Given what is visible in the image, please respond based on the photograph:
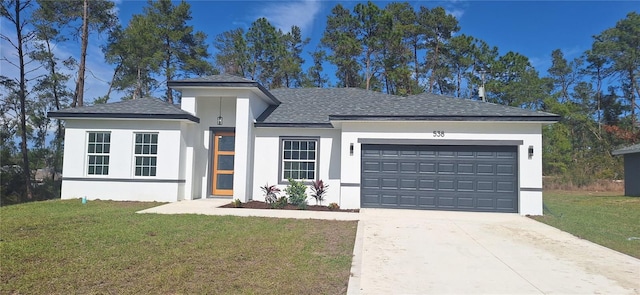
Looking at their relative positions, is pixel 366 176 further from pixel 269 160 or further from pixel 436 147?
pixel 269 160

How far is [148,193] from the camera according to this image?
12523 mm

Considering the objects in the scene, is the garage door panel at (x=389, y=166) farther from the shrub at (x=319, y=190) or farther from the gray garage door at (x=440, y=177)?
the shrub at (x=319, y=190)

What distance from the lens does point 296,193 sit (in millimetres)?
12250

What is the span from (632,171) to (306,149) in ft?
60.7

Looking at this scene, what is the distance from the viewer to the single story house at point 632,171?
19484 mm

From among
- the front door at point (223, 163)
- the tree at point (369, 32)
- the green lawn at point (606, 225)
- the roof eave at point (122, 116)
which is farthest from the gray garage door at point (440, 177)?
the tree at point (369, 32)

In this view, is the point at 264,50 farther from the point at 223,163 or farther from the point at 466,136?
the point at 466,136

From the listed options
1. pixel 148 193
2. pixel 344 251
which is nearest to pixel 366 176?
pixel 344 251

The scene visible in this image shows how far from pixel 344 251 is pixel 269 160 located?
7568mm

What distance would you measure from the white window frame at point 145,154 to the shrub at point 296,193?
15.0 feet

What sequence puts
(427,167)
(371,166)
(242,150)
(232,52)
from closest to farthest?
(427,167) < (371,166) < (242,150) < (232,52)

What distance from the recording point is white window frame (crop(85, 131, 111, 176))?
1272 cm

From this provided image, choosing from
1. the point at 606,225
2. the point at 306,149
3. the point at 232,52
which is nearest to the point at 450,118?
the point at 606,225

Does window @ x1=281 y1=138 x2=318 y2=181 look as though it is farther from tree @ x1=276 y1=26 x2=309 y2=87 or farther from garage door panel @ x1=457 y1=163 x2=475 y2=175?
A: tree @ x1=276 y1=26 x2=309 y2=87
